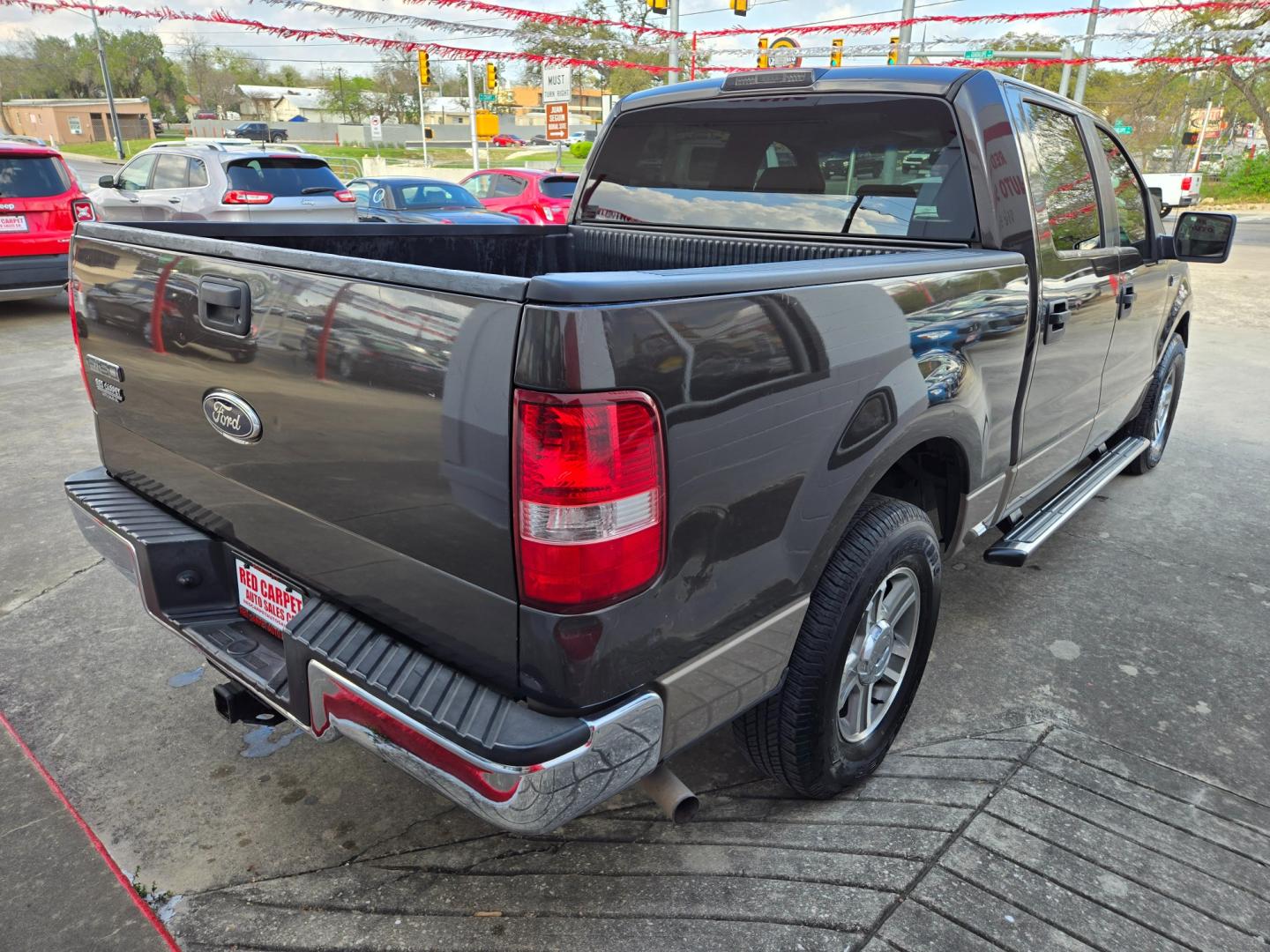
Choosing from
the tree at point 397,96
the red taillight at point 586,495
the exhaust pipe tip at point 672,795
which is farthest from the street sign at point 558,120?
the tree at point 397,96

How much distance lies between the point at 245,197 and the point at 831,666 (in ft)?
36.6

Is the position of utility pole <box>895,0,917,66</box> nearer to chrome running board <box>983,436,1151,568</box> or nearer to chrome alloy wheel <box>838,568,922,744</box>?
chrome running board <box>983,436,1151,568</box>

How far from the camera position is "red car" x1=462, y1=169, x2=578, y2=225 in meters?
13.2

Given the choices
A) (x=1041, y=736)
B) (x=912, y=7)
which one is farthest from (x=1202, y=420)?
(x=912, y=7)

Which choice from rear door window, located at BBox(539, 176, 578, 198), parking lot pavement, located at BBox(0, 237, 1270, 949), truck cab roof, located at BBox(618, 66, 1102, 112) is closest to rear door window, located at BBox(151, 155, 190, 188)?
rear door window, located at BBox(539, 176, 578, 198)

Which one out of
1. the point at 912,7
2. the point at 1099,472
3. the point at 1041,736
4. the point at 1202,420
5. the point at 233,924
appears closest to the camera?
the point at 233,924

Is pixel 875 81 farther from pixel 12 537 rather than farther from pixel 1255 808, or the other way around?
pixel 12 537

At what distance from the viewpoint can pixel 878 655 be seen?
2.50 metres

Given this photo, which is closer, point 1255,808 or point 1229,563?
point 1255,808

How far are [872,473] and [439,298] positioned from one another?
3.81 ft

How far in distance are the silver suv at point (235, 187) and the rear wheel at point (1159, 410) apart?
9.84 meters

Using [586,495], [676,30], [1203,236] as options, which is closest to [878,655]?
[586,495]

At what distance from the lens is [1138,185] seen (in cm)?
418

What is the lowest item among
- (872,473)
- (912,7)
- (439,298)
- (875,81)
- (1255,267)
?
(1255,267)
